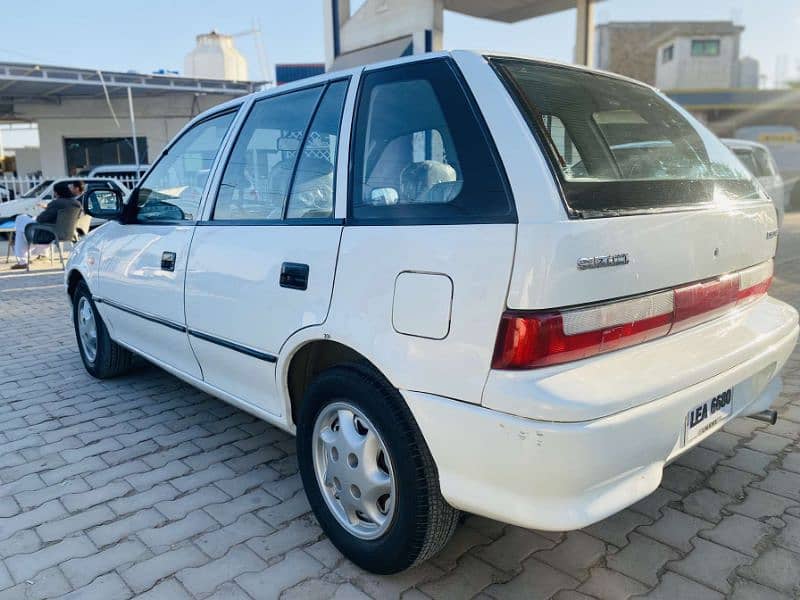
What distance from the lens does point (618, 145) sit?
2385 millimetres

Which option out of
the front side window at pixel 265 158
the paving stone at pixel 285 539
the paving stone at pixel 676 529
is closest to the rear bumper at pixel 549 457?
the paving stone at pixel 676 529

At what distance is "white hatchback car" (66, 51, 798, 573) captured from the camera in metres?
1.75

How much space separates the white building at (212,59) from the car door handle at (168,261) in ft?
86.5

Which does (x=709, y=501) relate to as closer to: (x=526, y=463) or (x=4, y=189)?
(x=526, y=463)

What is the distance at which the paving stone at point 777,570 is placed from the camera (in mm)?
2146

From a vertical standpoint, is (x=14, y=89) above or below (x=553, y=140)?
above

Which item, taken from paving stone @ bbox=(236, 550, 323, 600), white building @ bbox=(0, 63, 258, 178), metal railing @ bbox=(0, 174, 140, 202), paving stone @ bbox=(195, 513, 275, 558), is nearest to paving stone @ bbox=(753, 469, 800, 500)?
paving stone @ bbox=(236, 550, 323, 600)

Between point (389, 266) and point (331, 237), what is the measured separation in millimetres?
364

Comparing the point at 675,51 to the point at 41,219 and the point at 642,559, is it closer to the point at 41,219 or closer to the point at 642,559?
the point at 41,219

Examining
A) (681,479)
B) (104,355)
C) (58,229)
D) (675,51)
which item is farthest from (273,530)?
(675,51)

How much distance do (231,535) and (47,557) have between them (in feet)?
2.29

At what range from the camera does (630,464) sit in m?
1.83

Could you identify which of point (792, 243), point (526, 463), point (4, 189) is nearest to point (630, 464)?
point (526, 463)

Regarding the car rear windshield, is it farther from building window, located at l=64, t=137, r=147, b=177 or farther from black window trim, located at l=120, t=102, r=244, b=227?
building window, located at l=64, t=137, r=147, b=177
